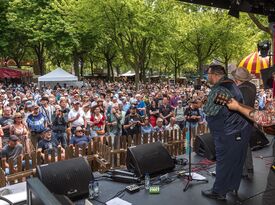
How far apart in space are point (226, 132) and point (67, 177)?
2.18 metres

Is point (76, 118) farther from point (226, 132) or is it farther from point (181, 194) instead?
point (226, 132)

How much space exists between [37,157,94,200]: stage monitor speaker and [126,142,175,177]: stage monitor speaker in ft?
2.72

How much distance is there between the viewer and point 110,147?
640 centimetres

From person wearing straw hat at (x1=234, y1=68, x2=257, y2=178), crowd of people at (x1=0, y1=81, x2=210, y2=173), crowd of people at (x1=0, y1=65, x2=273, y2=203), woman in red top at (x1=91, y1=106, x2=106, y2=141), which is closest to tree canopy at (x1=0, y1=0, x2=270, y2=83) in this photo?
crowd of people at (x1=0, y1=65, x2=273, y2=203)

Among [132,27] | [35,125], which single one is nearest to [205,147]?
[35,125]

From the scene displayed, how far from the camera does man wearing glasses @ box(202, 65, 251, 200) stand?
3.77 metres

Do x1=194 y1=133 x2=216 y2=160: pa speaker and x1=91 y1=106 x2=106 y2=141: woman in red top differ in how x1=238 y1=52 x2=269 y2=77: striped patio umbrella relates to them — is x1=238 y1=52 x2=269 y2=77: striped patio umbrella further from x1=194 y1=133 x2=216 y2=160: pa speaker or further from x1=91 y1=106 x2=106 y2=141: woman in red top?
x1=194 y1=133 x2=216 y2=160: pa speaker

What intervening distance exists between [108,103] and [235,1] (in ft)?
19.6

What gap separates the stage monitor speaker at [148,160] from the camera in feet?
16.1

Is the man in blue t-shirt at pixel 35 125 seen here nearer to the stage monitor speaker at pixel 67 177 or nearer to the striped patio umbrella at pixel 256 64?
the stage monitor speaker at pixel 67 177

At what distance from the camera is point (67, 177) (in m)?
4.20

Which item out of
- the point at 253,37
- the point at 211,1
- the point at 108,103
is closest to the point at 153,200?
the point at 211,1

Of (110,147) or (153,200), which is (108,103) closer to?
(110,147)

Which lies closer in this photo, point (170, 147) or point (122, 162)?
point (122, 162)
